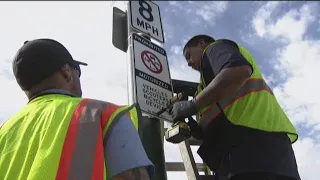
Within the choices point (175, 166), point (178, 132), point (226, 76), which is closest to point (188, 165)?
point (175, 166)

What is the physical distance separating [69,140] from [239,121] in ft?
4.62

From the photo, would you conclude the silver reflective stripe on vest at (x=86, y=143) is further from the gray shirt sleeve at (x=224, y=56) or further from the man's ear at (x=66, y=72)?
the gray shirt sleeve at (x=224, y=56)

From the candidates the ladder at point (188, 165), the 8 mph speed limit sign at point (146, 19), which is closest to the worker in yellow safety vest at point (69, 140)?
the ladder at point (188, 165)

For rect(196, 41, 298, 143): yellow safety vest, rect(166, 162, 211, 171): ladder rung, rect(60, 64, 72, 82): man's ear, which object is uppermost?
rect(60, 64, 72, 82): man's ear

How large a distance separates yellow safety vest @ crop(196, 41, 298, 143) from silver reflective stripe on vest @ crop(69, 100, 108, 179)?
1.29 m

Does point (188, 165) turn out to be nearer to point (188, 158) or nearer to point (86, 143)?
point (188, 158)

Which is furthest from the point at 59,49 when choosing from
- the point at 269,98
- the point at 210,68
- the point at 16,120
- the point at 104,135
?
the point at 269,98

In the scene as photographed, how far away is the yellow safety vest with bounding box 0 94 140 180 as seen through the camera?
1463mm

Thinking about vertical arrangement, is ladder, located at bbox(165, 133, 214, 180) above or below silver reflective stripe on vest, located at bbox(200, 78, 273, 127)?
below

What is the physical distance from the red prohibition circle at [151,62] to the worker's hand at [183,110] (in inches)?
27.2

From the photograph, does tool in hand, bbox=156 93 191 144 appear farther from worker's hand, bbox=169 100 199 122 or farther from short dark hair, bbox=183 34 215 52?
short dark hair, bbox=183 34 215 52

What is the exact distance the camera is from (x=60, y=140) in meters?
1.51

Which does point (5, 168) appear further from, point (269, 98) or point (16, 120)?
point (269, 98)

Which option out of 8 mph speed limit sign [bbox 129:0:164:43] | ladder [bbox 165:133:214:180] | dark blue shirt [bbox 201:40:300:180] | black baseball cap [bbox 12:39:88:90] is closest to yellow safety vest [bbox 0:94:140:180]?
black baseball cap [bbox 12:39:88:90]
